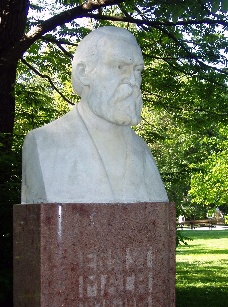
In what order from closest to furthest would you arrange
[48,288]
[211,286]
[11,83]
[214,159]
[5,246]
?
[48,288] → [5,246] → [11,83] → [211,286] → [214,159]

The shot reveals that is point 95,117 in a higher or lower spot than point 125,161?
higher

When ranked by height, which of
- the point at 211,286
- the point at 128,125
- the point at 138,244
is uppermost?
the point at 128,125

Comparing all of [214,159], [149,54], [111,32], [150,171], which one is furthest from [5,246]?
[214,159]

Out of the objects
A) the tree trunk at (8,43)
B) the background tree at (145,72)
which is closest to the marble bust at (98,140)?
the background tree at (145,72)

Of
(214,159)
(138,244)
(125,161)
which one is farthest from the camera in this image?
(214,159)

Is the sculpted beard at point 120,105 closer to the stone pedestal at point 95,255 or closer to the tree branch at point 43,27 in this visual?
the stone pedestal at point 95,255

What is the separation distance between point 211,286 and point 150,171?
710cm

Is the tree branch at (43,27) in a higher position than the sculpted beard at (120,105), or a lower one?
higher

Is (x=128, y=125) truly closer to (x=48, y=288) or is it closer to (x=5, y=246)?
(x=48, y=288)

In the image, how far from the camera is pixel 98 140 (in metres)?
4.34

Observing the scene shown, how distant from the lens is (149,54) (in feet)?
32.3

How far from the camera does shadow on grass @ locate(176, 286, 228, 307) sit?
9227 mm

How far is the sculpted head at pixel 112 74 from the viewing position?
4277mm

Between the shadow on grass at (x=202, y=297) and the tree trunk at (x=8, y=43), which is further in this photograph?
the shadow on grass at (x=202, y=297)
